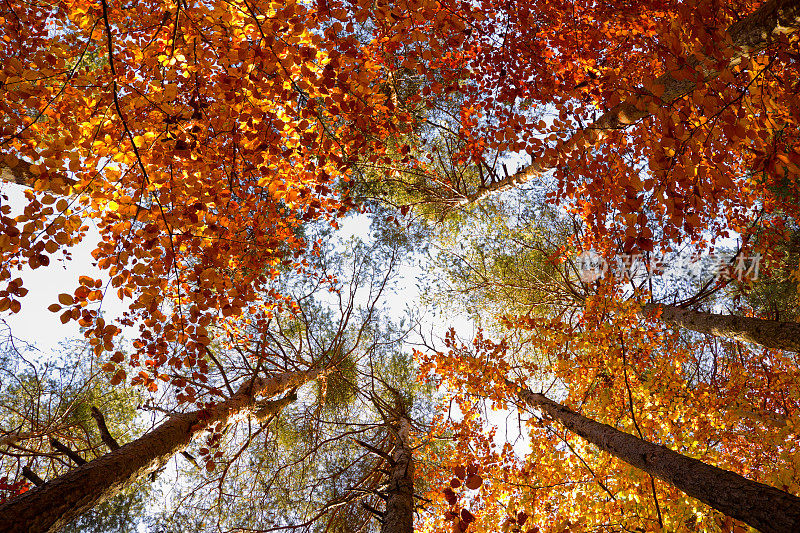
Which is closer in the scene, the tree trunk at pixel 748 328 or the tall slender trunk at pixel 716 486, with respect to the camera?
the tall slender trunk at pixel 716 486

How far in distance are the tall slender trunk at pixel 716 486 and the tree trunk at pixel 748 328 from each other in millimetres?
2852

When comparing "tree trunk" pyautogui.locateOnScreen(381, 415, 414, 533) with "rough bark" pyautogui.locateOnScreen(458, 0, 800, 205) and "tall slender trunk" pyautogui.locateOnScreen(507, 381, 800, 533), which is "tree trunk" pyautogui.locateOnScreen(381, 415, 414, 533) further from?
"rough bark" pyautogui.locateOnScreen(458, 0, 800, 205)

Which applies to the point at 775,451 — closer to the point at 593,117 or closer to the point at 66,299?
the point at 593,117

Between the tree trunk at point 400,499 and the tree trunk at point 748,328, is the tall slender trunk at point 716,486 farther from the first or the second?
the tree trunk at point 748,328

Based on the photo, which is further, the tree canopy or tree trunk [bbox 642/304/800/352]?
tree trunk [bbox 642/304/800/352]

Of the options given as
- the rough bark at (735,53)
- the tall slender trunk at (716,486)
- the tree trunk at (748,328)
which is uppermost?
the rough bark at (735,53)

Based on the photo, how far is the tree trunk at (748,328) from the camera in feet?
15.0

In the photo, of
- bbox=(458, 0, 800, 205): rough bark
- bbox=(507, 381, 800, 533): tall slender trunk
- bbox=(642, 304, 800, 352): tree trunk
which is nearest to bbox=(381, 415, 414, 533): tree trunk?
bbox=(507, 381, 800, 533): tall slender trunk

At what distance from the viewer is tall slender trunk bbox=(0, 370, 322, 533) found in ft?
6.38

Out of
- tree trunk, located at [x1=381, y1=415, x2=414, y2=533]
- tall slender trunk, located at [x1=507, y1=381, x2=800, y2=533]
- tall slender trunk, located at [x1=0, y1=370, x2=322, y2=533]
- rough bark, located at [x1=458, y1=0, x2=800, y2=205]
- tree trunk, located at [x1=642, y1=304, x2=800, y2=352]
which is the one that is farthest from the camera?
tree trunk, located at [x1=642, y1=304, x2=800, y2=352]

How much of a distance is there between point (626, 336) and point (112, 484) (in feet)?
18.8

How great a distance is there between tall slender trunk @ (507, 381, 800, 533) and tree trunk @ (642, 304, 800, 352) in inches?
112

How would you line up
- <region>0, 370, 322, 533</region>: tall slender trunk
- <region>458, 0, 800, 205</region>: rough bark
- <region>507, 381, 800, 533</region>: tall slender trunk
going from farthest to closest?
1. <region>458, 0, 800, 205</region>: rough bark
2. <region>0, 370, 322, 533</region>: tall slender trunk
3. <region>507, 381, 800, 533</region>: tall slender trunk

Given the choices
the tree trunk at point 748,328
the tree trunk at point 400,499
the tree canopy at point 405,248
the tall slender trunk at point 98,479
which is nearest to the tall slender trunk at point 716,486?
the tree canopy at point 405,248
